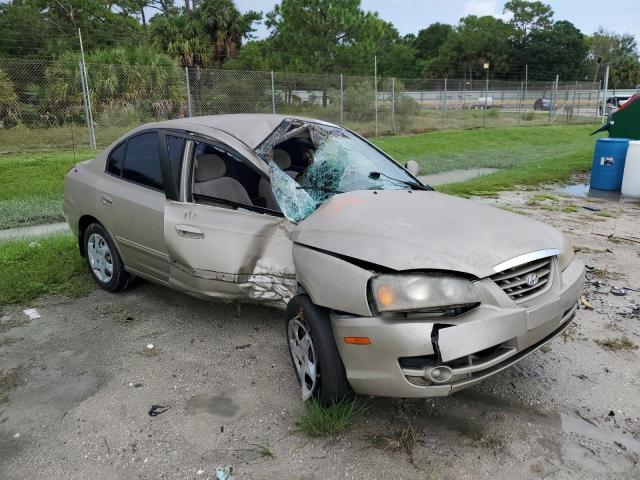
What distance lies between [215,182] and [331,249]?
1.45m

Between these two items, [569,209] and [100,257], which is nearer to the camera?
[100,257]

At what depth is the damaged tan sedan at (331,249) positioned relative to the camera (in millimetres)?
2533

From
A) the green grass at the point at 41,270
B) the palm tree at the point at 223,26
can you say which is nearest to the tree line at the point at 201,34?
the palm tree at the point at 223,26

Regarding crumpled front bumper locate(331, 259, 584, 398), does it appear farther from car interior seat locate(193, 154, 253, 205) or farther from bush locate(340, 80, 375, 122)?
bush locate(340, 80, 375, 122)

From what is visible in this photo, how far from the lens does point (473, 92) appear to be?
2986cm

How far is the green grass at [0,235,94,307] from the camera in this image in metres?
4.89

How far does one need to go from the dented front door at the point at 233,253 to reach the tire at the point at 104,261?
1057 mm

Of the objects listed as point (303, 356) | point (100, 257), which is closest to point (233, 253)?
point (303, 356)

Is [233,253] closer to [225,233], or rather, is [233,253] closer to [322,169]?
[225,233]

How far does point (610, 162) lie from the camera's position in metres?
9.78

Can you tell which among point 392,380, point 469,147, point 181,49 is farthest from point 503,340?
point 181,49

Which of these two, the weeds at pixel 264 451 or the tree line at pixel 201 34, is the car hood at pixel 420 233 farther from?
the tree line at pixel 201 34

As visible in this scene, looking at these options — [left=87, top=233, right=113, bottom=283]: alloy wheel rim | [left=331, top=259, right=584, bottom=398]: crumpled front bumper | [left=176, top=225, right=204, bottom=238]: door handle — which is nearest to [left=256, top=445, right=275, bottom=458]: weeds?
[left=331, top=259, right=584, bottom=398]: crumpled front bumper

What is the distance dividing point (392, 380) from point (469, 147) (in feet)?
54.4
